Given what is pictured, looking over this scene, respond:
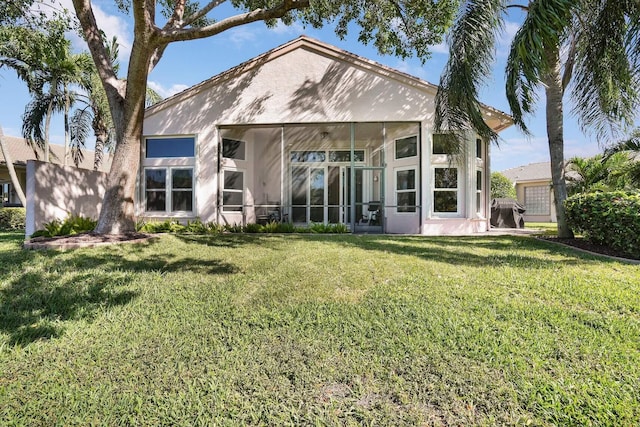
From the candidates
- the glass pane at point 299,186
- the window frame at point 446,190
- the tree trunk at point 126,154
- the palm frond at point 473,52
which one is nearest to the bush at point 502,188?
the window frame at point 446,190

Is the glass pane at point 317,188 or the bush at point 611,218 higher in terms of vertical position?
the glass pane at point 317,188

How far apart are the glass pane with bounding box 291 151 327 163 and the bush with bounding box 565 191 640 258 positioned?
30.0ft

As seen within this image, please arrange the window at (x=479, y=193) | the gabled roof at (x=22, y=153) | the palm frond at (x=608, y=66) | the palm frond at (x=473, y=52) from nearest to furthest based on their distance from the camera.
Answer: the palm frond at (x=608, y=66) → the palm frond at (x=473, y=52) → the window at (x=479, y=193) → the gabled roof at (x=22, y=153)

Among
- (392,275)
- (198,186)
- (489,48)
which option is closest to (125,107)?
(198,186)

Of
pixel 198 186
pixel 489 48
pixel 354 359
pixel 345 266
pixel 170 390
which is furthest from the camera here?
pixel 198 186

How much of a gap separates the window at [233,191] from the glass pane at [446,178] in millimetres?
7616

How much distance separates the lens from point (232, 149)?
1381cm

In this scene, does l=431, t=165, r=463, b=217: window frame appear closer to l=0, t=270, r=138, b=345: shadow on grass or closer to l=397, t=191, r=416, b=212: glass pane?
l=397, t=191, r=416, b=212: glass pane

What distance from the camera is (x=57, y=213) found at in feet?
30.2

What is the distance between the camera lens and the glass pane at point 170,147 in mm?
12977

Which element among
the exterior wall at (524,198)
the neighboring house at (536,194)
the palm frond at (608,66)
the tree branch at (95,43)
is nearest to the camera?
the palm frond at (608,66)

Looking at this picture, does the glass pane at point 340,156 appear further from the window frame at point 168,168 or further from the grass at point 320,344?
the grass at point 320,344

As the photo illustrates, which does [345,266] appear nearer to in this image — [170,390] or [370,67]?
[170,390]

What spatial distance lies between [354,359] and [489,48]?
846cm
